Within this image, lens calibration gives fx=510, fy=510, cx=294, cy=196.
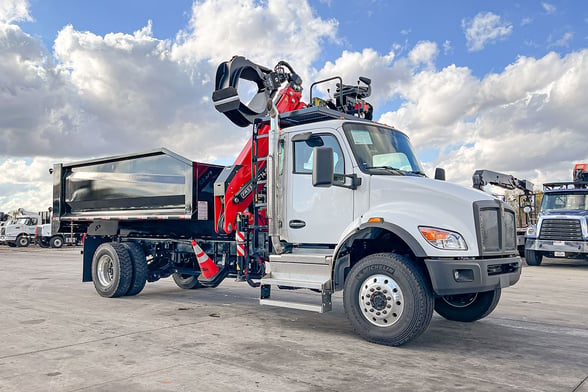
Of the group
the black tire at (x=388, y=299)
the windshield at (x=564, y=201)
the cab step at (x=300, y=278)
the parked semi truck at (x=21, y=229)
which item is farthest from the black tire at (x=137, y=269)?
the parked semi truck at (x=21, y=229)

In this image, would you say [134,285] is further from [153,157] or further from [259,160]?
[259,160]

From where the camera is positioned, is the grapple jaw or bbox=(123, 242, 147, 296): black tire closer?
the grapple jaw

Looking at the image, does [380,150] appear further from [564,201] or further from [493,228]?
[564,201]

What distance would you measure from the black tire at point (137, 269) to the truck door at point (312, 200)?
12.0 feet

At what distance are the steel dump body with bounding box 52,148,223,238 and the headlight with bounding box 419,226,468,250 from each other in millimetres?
3903

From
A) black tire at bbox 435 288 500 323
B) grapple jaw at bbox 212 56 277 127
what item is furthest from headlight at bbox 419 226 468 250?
grapple jaw at bbox 212 56 277 127

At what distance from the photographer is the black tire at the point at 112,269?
8.88m

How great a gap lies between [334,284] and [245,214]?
194 centimetres

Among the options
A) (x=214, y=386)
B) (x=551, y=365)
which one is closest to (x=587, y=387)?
(x=551, y=365)

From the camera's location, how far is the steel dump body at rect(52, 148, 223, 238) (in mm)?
8133

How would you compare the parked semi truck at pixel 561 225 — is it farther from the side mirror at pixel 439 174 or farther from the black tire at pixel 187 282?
the black tire at pixel 187 282

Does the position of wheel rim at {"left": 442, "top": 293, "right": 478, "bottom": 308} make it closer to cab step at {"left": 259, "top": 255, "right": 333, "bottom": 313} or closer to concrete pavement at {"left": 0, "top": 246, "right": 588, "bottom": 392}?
concrete pavement at {"left": 0, "top": 246, "right": 588, "bottom": 392}

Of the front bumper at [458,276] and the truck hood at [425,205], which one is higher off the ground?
the truck hood at [425,205]

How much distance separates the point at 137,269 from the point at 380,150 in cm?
504
